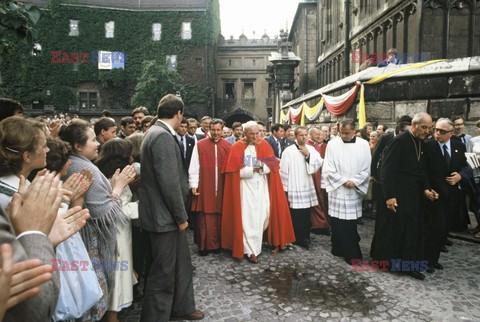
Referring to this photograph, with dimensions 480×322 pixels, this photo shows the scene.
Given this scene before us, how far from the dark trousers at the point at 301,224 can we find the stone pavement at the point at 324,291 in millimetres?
574

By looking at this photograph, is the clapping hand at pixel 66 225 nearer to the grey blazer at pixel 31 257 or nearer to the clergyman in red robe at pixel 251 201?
the grey blazer at pixel 31 257

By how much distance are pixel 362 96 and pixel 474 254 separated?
12.2ft

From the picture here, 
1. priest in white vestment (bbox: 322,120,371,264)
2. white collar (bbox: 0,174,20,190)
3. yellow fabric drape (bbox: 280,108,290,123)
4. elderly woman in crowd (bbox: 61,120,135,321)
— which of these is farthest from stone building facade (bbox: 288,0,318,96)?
white collar (bbox: 0,174,20,190)

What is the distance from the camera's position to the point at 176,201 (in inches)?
127

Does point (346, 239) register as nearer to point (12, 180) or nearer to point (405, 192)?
point (405, 192)

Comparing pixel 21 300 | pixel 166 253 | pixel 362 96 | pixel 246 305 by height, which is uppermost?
pixel 362 96

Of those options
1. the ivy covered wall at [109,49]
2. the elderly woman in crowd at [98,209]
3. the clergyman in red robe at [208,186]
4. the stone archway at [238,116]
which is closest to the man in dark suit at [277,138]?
the clergyman in red robe at [208,186]

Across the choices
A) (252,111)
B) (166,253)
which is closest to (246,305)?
(166,253)

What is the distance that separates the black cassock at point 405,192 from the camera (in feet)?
14.8

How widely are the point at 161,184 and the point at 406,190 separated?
317cm

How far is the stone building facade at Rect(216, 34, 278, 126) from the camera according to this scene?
40.7 metres

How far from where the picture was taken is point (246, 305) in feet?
12.1

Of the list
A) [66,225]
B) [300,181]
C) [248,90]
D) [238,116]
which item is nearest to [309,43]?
[248,90]

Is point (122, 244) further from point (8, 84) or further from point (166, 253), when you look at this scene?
point (8, 84)
